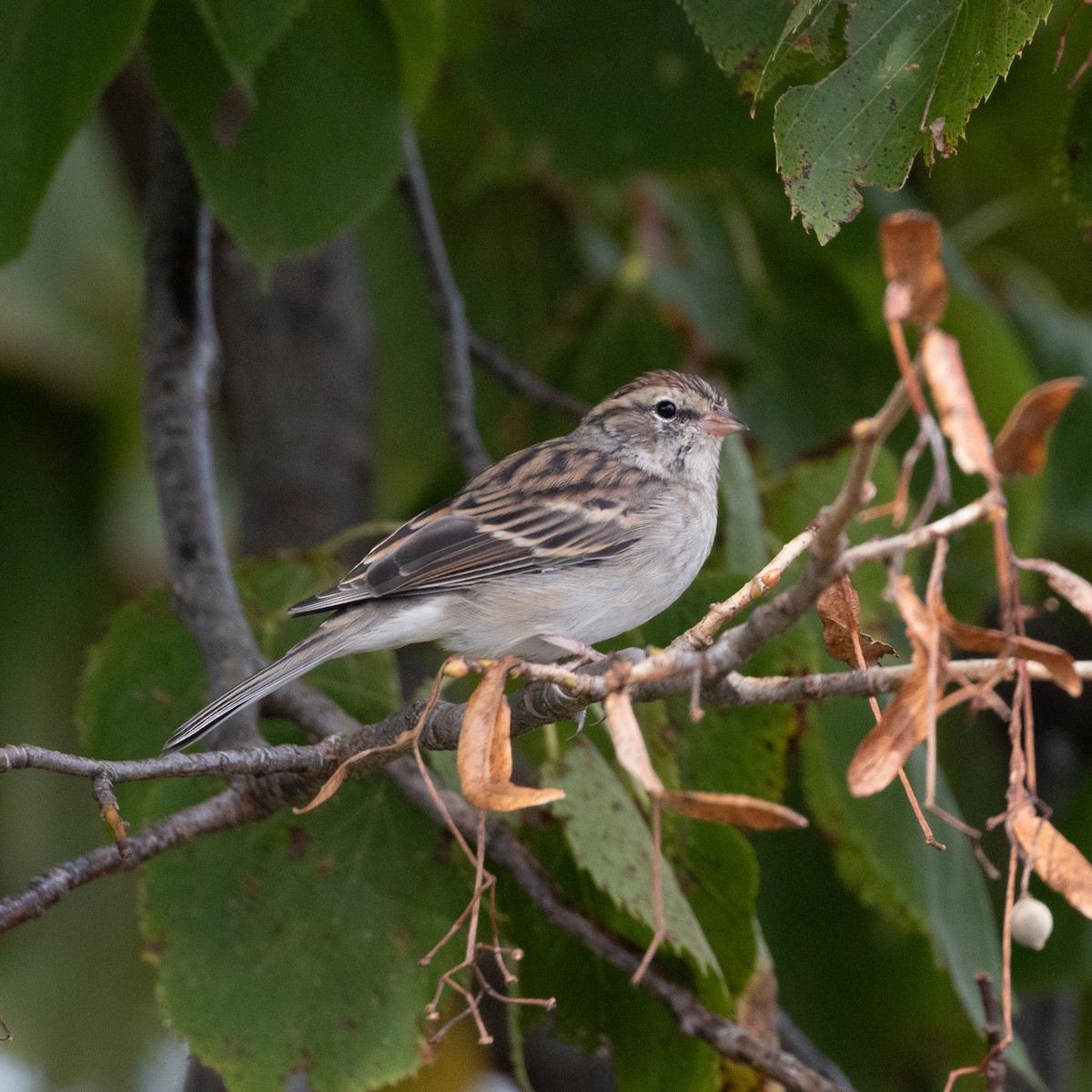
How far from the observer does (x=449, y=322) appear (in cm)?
385

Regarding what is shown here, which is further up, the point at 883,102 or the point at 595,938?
the point at 883,102

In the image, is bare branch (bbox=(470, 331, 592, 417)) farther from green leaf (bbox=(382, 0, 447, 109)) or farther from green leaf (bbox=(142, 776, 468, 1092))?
green leaf (bbox=(142, 776, 468, 1092))

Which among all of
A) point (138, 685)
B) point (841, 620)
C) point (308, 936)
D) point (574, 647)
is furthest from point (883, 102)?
point (138, 685)

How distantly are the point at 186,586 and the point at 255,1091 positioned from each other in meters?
1.10

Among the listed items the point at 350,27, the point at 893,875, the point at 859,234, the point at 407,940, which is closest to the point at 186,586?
the point at 407,940

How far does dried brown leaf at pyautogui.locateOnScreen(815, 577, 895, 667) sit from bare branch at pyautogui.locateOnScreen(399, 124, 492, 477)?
6.17 feet

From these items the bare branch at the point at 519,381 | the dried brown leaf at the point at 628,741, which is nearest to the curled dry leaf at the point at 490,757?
the dried brown leaf at the point at 628,741

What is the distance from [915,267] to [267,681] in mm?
1613

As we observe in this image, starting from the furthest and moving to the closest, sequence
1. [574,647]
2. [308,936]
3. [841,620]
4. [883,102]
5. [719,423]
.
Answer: [719,423]
[574,647]
[308,936]
[883,102]
[841,620]

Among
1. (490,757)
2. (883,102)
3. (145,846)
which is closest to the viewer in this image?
(490,757)

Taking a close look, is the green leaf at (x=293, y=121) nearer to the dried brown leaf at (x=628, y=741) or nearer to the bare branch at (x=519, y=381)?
the bare branch at (x=519, y=381)

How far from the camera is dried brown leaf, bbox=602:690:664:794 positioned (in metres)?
1.38

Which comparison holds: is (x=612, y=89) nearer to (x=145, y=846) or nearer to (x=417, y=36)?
(x=417, y=36)

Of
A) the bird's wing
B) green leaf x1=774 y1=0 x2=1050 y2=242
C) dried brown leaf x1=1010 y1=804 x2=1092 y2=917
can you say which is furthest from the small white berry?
the bird's wing
